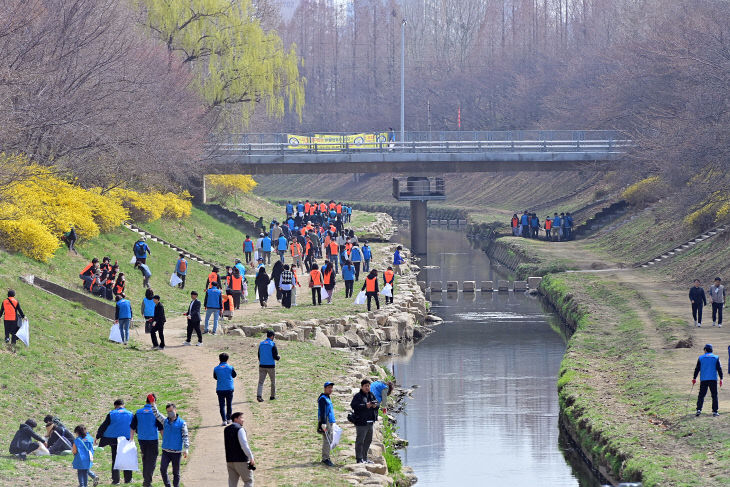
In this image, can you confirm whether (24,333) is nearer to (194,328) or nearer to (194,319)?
(194,319)

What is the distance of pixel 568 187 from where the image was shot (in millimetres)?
85688

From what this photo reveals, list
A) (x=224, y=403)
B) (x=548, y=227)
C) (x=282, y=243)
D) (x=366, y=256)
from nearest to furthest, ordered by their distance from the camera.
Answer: (x=224, y=403) → (x=366, y=256) → (x=282, y=243) → (x=548, y=227)

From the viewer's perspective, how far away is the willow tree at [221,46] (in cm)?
5922

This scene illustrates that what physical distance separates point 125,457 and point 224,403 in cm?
409

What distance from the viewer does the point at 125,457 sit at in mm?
17156

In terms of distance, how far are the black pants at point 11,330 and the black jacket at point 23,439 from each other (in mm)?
6295

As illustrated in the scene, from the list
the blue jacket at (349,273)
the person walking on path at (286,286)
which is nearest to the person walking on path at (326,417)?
the person walking on path at (286,286)

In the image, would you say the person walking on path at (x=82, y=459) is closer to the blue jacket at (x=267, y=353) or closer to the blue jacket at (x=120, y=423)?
the blue jacket at (x=120, y=423)

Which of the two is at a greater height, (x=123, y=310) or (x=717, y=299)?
(x=717, y=299)

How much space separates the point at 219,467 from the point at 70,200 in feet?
76.1

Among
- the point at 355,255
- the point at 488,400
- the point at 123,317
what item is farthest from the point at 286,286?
the point at 488,400

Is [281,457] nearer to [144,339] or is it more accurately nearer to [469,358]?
[144,339]

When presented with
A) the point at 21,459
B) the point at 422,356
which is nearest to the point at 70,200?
the point at 422,356

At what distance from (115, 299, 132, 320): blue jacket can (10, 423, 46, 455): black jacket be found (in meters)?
9.62
